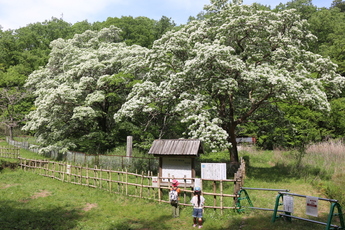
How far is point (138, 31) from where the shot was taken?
5125 cm

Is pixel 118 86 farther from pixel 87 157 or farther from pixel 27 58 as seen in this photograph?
pixel 27 58

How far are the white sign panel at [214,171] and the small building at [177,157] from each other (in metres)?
0.85

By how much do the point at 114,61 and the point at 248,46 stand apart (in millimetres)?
12010

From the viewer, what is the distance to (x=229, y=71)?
16.8m

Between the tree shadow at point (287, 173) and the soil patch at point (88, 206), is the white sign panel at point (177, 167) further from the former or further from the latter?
the tree shadow at point (287, 173)

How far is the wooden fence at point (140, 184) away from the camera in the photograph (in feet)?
38.2

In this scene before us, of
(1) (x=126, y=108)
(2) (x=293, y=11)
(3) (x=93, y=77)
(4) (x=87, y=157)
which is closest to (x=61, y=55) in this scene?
(3) (x=93, y=77)

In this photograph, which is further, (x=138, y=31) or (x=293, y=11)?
(x=138, y=31)

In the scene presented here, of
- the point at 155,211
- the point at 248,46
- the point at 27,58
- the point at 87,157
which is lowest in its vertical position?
the point at 155,211

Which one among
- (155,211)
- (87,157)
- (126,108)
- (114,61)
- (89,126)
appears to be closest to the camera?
(155,211)

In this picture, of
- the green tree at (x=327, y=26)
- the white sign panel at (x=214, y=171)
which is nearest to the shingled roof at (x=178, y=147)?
the white sign panel at (x=214, y=171)

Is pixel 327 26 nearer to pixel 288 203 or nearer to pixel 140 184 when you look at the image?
pixel 288 203

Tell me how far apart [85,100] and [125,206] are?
13.4 m

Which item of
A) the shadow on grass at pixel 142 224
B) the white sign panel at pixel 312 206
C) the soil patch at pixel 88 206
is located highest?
the white sign panel at pixel 312 206
